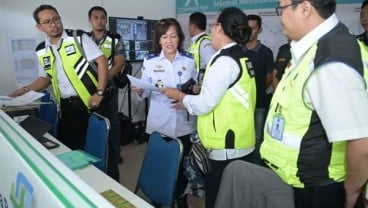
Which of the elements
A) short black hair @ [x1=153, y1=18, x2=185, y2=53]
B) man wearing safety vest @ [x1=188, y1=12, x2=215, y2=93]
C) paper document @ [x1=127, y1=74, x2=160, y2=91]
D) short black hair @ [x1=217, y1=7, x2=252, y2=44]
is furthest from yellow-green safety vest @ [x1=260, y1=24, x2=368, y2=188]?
man wearing safety vest @ [x1=188, y1=12, x2=215, y2=93]

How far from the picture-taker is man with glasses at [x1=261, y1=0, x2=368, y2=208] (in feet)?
3.04

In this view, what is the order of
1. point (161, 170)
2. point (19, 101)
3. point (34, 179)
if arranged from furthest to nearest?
point (19, 101) → point (161, 170) → point (34, 179)

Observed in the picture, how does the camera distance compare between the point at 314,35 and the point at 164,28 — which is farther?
the point at 164,28

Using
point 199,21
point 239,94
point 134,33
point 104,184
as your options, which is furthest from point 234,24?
point 134,33

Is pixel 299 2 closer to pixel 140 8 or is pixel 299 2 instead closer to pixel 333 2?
pixel 333 2

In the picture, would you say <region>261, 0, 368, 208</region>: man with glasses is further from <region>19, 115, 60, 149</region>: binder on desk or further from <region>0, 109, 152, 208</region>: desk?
<region>19, 115, 60, 149</region>: binder on desk

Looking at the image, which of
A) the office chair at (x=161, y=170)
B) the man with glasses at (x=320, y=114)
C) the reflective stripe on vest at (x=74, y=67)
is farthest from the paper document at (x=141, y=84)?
the man with glasses at (x=320, y=114)

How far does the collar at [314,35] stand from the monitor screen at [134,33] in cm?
350

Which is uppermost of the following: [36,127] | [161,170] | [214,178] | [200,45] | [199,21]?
[199,21]

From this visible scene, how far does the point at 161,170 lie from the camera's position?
156 centimetres

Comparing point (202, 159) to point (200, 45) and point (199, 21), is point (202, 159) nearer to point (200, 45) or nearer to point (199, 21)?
point (200, 45)

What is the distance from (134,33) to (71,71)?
237 centimetres

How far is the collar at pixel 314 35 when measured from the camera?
104 cm

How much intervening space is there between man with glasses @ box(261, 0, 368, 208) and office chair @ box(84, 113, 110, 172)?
3.19 ft
